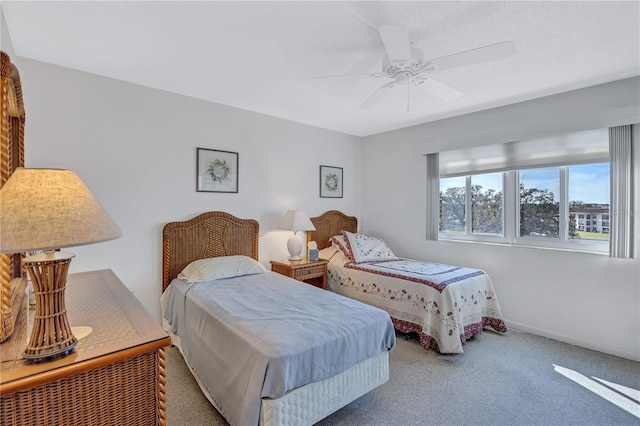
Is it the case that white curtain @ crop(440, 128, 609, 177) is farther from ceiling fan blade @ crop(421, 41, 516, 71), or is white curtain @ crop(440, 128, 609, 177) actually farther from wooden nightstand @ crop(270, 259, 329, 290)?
wooden nightstand @ crop(270, 259, 329, 290)

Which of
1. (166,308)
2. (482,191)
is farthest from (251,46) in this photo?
(482,191)

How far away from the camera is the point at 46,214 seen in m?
0.87

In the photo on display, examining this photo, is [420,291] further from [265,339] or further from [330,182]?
[330,182]

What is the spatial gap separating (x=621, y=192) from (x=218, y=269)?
12.1 ft

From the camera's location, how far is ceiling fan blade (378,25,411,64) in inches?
63.6

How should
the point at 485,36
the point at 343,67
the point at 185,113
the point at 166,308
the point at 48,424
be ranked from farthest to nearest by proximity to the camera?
the point at 185,113 < the point at 166,308 < the point at 343,67 < the point at 485,36 < the point at 48,424

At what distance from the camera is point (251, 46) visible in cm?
213

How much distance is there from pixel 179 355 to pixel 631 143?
171 inches

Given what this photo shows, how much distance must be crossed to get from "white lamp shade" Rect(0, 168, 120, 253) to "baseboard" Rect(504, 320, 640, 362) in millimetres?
3837

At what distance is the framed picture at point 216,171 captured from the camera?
3205mm

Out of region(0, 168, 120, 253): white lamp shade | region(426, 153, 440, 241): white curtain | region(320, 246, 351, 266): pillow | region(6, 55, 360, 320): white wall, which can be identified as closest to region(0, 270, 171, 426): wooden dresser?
region(0, 168, 120, 253): white lamp shade

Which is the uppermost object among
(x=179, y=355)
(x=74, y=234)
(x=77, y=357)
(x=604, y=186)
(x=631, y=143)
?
(x=631, y=143)

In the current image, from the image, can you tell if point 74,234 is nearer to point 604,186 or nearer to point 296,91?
point 296,91

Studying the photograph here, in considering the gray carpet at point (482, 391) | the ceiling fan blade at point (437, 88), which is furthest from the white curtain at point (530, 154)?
the gray carpet at point (482, 391)
